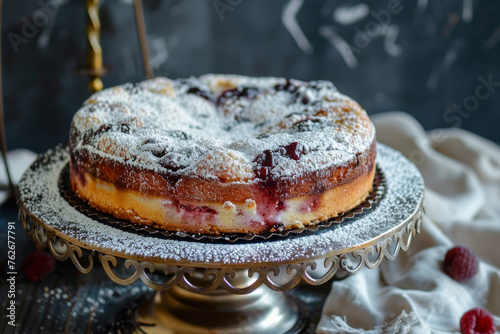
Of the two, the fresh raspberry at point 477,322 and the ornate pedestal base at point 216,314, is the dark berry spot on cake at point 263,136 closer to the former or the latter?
the ornate pedestal base at point 216,314

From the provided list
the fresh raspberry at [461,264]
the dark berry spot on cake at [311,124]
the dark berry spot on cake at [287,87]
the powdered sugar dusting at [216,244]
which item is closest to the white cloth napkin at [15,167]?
the powdered sugar dusting at [216,244]

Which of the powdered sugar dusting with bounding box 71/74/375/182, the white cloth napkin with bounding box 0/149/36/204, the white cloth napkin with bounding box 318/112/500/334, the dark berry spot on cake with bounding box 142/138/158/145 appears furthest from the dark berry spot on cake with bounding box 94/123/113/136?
the white cloth napkin with bounding box 0/149/36/204

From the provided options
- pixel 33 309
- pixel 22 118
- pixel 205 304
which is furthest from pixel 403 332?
pixel 22 118

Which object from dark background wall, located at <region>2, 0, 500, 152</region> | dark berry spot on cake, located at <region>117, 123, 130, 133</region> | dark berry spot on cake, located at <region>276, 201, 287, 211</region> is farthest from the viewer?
dark background wall, located at <region>2, 0, 500, 152</region>

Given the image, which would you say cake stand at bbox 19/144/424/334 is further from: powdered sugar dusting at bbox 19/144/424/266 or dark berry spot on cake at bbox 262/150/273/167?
dark berry spot on cake at bbox 262/150/273/167

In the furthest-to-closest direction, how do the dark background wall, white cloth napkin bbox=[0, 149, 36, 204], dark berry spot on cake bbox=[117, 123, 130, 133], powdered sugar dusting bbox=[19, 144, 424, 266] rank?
the dark background wall → white cloth napkin bbox=[0, 149, 36, 204] → dark berry spot on cake bbox=[117, 123, 130, 133] → powdered sugar dusting bbox=[19, 144, 424, 266]

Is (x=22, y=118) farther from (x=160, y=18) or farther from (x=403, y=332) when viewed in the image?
(x=403, y=332)

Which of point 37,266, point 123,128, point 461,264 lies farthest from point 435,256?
point 37,266
